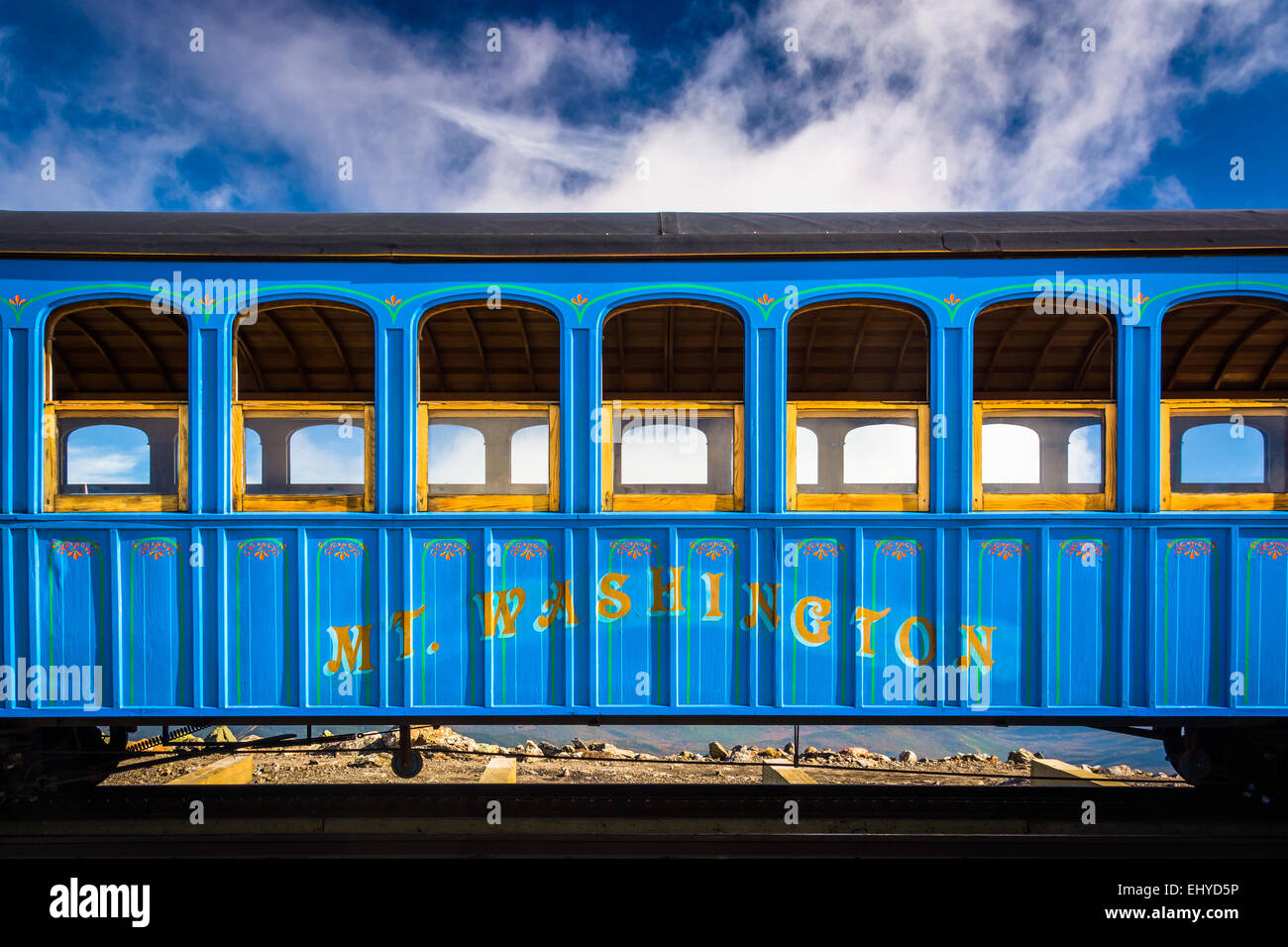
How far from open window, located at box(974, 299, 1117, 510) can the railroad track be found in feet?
6.20

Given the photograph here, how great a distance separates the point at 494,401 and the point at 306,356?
176 centimetres

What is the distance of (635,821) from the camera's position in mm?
3889

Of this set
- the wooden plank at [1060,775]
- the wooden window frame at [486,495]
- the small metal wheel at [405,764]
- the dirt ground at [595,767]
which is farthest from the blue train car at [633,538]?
the dirt ground at [595,767]

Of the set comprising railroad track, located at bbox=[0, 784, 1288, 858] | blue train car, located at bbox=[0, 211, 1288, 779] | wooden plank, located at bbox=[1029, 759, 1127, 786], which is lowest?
wooden plank, located at bbox=[1029, 759, 1127, 786]

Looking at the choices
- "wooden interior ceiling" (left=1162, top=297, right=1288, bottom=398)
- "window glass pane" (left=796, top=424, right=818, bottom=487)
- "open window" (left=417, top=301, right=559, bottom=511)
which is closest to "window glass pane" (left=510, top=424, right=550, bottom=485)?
"open window" (left=417, top=301, right=559, bottom=511)

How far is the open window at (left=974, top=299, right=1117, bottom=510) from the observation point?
11.8ft

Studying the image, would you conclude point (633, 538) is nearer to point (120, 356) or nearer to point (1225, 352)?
point (120, 356)

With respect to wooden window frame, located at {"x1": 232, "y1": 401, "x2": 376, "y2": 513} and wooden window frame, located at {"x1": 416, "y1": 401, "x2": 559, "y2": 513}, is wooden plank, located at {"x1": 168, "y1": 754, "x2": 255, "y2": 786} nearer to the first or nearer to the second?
wooden window frame, located at {"x1": 232, "y1": 401, "x2": 376, "y2": 513}

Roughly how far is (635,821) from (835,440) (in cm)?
275

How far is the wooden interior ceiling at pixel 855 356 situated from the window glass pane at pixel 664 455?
1.14 meters
